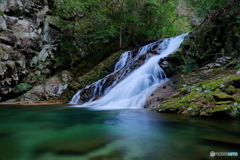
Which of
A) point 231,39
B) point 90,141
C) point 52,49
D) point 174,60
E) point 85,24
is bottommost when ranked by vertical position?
point 90,141

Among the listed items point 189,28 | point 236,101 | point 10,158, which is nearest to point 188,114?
point 236,101

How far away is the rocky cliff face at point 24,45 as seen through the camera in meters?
14.2

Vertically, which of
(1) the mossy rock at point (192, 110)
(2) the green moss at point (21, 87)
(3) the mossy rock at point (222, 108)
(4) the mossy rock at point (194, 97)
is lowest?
(1) the mossy rock at point (192, 110)

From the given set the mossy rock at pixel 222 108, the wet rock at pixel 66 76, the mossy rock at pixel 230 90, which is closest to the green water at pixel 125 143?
the mossy rock at pixel 222 108

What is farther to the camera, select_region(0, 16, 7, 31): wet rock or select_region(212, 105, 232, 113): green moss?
select_region(0, 16, 7, 31): wet rock

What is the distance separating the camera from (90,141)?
339 centimetres

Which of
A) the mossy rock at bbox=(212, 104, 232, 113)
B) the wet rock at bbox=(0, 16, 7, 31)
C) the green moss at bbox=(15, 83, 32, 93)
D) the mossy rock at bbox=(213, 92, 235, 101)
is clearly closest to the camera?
the mossy rock at bbox=(212, 104, 232, 113)

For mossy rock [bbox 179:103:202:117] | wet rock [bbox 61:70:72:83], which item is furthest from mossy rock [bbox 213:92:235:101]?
wet rock [bbox 61:70:72:83]

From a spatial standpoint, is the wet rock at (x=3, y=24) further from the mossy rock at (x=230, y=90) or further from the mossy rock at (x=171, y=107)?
the mossy rock at (x=230, y=90)

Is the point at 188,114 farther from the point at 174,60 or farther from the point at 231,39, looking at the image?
the point at 231,39

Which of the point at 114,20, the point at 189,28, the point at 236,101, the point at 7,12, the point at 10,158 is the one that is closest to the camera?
the point at 10,158

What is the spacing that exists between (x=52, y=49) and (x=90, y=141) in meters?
15.9

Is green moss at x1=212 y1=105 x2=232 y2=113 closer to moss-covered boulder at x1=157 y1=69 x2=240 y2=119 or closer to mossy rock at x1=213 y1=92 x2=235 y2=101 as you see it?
moss-covered boulder at x1=157 y1=69 x2=240 y2=119

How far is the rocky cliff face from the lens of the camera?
1421 centimetres
